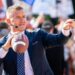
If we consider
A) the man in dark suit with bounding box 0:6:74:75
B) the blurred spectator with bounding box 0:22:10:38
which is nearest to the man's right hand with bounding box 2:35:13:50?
the man in dark suit with bounding box 0:6:74:75

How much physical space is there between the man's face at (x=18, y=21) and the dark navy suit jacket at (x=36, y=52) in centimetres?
19

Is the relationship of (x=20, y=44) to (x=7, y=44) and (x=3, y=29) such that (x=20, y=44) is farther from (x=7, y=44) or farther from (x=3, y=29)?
(x=3, y=29)

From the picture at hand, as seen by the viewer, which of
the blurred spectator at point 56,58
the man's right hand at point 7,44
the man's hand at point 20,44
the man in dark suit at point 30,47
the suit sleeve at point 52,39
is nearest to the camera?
the man's hand at point 20,44

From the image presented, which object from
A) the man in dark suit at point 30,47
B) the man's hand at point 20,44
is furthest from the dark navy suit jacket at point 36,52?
the man's hand at point 20,44

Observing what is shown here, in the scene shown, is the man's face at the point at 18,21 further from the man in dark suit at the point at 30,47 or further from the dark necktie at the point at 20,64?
the dark necktie at the point at 20,64

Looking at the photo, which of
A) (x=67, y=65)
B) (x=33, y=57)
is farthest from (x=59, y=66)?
(x=33, y=57)

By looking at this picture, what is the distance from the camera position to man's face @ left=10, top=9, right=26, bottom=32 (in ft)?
14.5

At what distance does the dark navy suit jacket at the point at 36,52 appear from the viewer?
15.1 ft

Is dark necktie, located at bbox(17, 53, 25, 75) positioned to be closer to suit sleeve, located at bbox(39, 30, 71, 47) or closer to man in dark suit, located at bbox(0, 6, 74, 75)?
man in dark suit, located at bbox(0, 6, 74, 75)

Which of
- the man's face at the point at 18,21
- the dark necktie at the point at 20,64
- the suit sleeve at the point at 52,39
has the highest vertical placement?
the man's face at the point at 18,21

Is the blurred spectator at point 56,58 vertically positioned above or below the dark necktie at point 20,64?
below

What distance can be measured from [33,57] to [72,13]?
446 centimetres

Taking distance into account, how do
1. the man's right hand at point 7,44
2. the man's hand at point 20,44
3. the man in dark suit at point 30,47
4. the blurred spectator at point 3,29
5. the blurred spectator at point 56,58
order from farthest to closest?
the blurred spectator at point 56,58 < the blurred spectator at point 3,29 < the man in dark suit at point 30,47 < the man's right hand at point 7,44 < the man's hand at point 20,44

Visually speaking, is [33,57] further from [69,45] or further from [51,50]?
[69,45]
